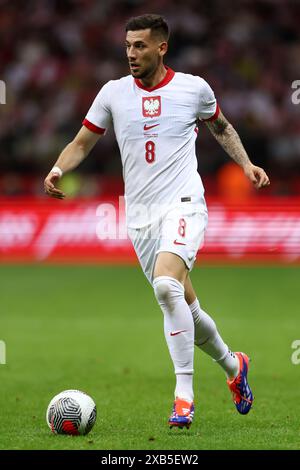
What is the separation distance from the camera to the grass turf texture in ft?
21.0

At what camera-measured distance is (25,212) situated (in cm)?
1880

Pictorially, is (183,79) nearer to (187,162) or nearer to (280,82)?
(187,162)

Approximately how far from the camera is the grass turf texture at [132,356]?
6414 mm

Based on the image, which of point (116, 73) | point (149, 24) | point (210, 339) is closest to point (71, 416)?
point (210, 339)

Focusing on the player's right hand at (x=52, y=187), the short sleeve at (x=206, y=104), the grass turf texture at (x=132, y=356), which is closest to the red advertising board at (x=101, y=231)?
the grass turf texture at (x=132, y=356)

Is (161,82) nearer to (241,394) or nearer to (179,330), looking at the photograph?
(179,330)

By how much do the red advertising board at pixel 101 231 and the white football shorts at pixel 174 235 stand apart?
37.3 ft

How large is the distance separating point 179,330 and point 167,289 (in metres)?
0.30

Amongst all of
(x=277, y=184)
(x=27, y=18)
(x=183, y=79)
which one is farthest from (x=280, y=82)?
(x=183, y=79)

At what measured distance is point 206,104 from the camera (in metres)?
6.97

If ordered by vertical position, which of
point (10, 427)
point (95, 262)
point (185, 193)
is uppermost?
point (185, 193)
